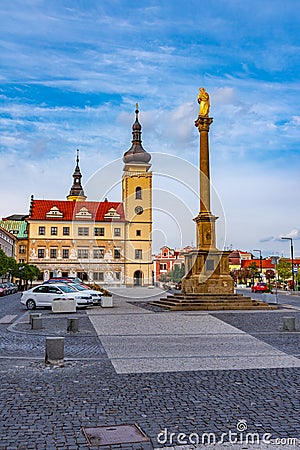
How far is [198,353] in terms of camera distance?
13031mm

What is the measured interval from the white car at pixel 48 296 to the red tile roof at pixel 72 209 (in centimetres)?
6150

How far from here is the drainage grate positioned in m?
6.10

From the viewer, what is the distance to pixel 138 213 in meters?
93.6

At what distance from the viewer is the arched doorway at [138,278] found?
299ft

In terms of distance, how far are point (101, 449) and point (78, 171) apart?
114 metres

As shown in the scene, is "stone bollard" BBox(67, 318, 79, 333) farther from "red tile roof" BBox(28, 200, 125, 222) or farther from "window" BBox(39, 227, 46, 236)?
"red tile roof" BBox(28, 200, 125, 222)

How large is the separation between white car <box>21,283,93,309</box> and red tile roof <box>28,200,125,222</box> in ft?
202

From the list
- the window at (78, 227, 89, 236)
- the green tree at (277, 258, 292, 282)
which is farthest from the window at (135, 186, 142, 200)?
the green tree at (277, 258, 292, 282)

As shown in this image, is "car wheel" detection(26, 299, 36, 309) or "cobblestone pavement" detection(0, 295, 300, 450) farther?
"car wheel" detection(26, 299, 36, 309)

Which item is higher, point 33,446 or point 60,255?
point 60,255

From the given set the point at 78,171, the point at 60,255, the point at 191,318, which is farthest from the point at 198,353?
the point at 78,171

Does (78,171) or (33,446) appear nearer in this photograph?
(33,446)

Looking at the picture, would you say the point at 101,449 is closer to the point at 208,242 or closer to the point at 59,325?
the point at 59,325

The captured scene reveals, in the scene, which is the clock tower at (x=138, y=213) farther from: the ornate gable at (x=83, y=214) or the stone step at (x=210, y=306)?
the stone step at (x=210, y=306)
